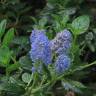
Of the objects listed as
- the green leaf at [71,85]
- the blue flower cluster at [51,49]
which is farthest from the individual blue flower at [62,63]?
the green leaf at [71,85]

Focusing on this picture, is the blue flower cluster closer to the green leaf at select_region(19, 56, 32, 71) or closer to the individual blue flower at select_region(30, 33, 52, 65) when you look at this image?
the individual blue flower at select_region(30, 33, 52, 65)

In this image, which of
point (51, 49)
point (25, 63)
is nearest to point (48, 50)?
point (51, 49)

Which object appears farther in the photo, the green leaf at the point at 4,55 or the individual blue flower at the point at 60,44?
the green leaf at the point at 4,55

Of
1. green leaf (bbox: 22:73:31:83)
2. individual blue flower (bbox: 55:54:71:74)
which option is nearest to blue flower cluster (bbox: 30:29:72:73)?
individual blue flower (bbox: 55:54:71:74)

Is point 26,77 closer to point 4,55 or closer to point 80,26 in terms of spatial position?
point 4,55

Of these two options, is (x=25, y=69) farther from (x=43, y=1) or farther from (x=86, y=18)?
(x=43, y=1)

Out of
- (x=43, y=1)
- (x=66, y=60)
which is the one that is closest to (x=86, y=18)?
(x=66, y=60)

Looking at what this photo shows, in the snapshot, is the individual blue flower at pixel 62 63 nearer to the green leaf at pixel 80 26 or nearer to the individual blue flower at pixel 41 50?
the individual blue flower at pixel 41 50

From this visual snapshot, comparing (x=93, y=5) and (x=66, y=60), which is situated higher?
(x=93, y=5)

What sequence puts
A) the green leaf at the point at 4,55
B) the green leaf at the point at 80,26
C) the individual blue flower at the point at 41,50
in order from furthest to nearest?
1. the green leaf at the point at 80,26
2. the green leaf at the point at 4,55
3. the individual blue flower at the point at 41,50
